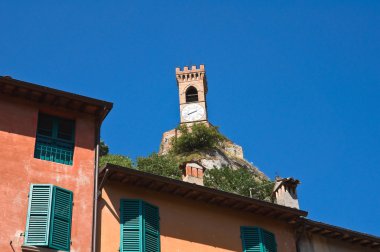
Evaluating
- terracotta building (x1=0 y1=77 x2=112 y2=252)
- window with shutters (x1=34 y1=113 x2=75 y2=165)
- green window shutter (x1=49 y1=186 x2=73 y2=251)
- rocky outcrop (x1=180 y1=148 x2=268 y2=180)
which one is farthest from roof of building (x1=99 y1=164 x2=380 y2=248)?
rocky outcrop (x1=180 y1=148 x2=268 y2=180)

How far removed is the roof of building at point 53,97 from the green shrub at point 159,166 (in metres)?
34.3

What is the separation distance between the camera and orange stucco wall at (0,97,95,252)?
667 inches

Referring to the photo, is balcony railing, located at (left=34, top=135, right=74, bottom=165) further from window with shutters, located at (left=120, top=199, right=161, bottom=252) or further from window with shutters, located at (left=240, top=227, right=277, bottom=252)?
window with shutters, located at (left=240, top=227, right=277, bottom=252)

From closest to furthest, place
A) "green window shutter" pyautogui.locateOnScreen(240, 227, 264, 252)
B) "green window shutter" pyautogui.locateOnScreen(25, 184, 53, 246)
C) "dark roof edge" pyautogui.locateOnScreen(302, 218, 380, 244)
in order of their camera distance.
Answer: "green window shutter" pyautogui.locateOnScreen(25, 184, 53, 246) → "green window shutter" pyautogui.locateOnScreen(240, 227, 264, 252) → "dark roof edge" pyautogui.locateOnScreen(302, 218, 380, 244)

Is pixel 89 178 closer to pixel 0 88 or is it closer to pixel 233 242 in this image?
pixel 0 88

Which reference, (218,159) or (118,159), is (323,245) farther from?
(218,159)

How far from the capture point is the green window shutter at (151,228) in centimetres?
1873

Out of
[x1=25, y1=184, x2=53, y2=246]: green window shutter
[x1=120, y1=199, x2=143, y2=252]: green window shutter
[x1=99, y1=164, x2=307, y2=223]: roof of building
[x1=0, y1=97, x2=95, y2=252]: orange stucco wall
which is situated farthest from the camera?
[x1=99, y1=164, x2=307, y2=223]: roof of building

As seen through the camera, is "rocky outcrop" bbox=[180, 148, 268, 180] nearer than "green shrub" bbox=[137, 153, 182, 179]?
No

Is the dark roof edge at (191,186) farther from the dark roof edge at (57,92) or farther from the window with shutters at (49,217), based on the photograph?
the dark roof edge at (57,92)

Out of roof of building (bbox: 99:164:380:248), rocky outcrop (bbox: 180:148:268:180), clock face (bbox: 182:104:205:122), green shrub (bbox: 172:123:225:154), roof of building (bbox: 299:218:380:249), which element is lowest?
roof of building (bbox: 299:218:380:249)

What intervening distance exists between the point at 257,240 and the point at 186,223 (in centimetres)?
227

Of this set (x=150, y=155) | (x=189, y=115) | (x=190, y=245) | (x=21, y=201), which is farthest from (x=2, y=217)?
(x=189, y=115)

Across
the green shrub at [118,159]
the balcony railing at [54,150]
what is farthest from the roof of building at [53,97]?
the green shrub at [118,159]
